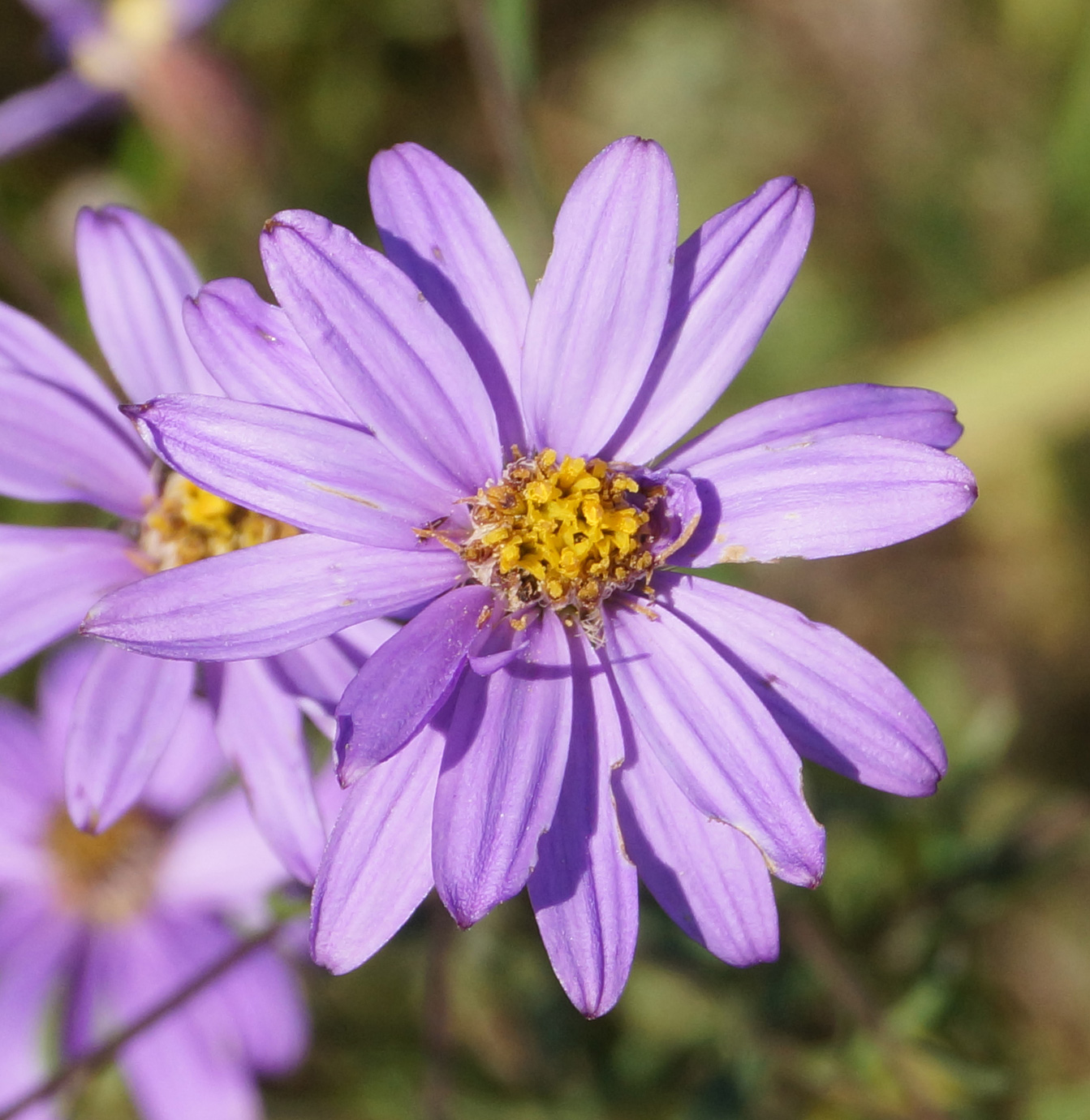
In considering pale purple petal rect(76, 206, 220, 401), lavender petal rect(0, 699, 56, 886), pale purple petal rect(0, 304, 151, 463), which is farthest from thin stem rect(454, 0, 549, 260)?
lavender petal rect(0, 699, 56, 886)

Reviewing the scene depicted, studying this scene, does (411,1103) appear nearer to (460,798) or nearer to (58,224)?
(460,798)

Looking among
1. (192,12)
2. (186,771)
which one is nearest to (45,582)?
(186,771)

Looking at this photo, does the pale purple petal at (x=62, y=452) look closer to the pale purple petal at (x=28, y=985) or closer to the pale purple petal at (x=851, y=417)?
the pale purple petal at (x=851, y=417)

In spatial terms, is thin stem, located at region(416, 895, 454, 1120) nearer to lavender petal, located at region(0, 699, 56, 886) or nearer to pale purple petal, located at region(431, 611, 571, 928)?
pale purple petal, located at region(431, 611, 571, 928)

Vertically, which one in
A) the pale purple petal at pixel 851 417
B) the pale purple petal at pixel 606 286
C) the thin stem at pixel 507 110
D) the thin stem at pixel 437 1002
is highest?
the thin stem at pixel 507 110

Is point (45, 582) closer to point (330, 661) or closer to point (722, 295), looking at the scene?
point (330, 661)

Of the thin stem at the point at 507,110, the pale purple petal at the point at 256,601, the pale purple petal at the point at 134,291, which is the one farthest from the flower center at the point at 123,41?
the pale purple petal at the point at 256,601
